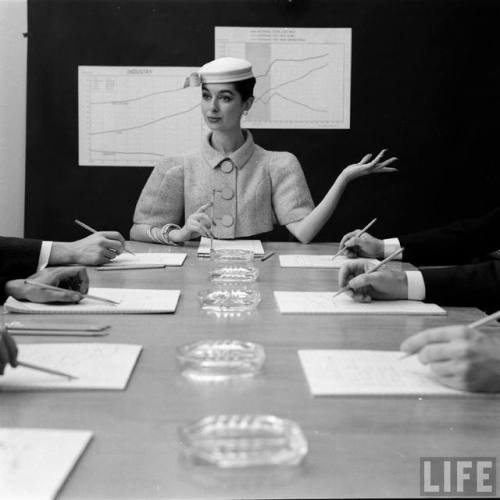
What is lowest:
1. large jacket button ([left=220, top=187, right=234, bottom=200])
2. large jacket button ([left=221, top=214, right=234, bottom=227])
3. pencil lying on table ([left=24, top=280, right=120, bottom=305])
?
pencil lying on table ([left=24, top=280, right=120, bottom=305])

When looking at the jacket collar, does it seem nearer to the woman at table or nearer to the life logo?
the woman at table

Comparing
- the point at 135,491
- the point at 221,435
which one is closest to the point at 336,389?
the point at 221,435

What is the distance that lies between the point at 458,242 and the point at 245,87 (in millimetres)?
1138

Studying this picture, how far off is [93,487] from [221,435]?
0.48ft

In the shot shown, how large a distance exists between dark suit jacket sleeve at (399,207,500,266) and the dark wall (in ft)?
4.39

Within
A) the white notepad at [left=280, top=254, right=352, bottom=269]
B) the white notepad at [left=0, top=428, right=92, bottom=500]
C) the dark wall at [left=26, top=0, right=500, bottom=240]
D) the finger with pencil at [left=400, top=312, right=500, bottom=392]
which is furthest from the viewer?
the dark wall at [left=26, top=0, right=500, bottom=240]

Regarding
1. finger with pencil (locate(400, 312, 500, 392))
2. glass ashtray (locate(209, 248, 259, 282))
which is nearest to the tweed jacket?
glass ashtray (locate(209, 248, 259, 282))

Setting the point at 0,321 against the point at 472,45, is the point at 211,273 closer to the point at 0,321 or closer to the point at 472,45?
the point at 0,321

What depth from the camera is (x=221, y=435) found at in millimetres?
851

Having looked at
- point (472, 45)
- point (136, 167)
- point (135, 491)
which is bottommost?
point (135, 491)

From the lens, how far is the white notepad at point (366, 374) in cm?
109

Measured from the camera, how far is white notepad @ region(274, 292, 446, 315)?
1701mm

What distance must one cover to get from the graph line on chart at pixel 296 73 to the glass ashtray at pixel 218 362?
10.9 feet

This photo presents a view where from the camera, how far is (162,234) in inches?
124
